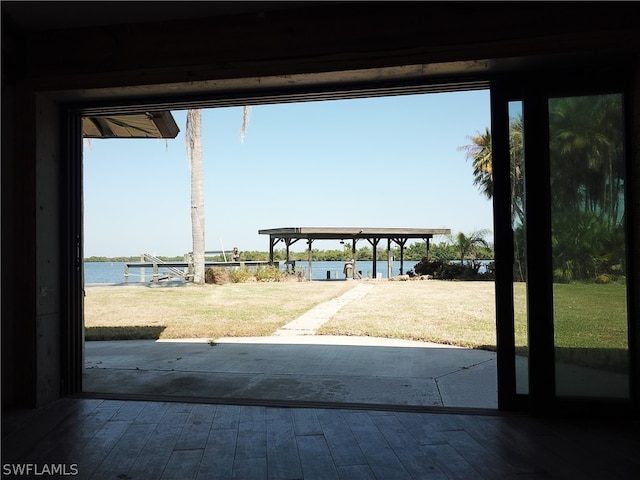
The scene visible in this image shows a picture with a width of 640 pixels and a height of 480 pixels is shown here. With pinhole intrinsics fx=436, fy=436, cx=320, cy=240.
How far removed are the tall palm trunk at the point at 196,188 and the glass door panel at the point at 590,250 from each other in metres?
12.7

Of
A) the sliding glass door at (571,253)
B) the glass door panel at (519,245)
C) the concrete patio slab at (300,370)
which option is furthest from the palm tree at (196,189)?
the sliding glass door at (571,253)

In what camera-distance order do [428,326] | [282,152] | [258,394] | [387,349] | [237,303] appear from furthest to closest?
[282,152]
[237,303]
[428,326]
[387,349]
[258,394]

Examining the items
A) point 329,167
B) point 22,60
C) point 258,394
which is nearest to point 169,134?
point 22,60

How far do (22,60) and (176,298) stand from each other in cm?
869

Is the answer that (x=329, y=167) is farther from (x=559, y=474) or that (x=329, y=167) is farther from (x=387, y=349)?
(x=559, y=474)

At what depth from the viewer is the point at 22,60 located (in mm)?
3160

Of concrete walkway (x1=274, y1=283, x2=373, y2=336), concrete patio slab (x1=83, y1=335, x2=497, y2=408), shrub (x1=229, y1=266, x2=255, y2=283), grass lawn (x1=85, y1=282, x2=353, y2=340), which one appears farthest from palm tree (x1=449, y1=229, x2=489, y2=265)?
concrete patio slab (x1=83, y1=335, x2=497, y2=408)

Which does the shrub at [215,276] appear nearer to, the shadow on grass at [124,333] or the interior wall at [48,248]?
the shadow on grass at [124,333]

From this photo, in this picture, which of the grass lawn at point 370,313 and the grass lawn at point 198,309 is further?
the grass lawn at point 198,309

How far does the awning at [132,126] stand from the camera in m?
4.47

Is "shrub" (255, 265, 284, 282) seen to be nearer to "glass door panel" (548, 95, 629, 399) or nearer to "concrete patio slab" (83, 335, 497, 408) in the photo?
"concrete patio slab" (83, 335, 497, 408)

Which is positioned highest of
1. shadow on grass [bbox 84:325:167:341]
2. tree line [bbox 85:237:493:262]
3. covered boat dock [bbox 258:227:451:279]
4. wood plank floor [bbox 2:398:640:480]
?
covered boat dock [bbox 258:227:451:279]

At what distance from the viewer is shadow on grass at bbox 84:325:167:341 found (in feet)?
22.4

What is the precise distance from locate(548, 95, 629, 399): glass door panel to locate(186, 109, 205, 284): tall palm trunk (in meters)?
12.7
